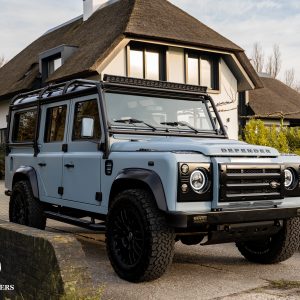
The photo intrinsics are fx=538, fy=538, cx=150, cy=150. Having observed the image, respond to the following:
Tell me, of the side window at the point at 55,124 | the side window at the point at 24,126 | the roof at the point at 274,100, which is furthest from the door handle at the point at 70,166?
the roof at the point at 274,100

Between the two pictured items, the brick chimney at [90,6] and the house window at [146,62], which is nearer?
the house window at [146,62]

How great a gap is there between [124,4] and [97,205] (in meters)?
19.6

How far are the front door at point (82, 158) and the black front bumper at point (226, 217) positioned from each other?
1.39 m

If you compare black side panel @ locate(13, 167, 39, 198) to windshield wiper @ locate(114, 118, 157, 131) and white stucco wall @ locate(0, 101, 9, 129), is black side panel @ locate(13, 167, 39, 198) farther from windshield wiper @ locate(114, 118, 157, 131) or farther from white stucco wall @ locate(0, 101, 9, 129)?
white stucco wall @ locate(0, 101, 9, 129)

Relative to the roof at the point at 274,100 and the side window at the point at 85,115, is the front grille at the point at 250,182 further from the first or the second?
the roof at the point at 274,100

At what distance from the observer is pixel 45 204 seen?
758 cm

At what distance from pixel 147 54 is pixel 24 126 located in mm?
14035

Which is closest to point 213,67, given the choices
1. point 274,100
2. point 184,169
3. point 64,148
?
point 274,100

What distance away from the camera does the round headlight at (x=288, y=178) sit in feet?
19.2

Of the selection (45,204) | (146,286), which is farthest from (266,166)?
(45,204)

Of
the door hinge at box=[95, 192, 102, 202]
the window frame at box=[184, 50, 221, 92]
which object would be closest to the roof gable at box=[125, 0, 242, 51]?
the window frame at box=[184, 50, 221, 92]

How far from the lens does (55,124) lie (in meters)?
7.43

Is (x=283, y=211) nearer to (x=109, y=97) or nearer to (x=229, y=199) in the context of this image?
(x=229, y=199)

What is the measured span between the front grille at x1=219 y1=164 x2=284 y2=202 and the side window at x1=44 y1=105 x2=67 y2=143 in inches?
107
